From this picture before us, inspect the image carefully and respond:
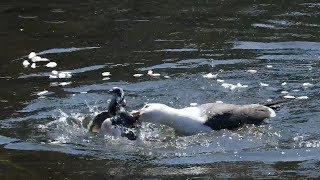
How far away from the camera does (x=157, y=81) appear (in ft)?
33.2

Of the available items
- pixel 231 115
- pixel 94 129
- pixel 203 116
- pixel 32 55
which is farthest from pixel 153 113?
pixel 32 55

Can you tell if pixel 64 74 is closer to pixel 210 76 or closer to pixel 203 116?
pixel 210 76

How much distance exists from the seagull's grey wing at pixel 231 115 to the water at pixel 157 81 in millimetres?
127

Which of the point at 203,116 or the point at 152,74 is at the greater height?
the point at 203,116

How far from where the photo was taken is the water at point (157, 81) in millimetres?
7547

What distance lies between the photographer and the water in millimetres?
7547

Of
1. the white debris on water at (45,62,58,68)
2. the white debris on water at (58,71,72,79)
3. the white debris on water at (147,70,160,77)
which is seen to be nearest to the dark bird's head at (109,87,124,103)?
the white debris on water at (147,70,160,77)

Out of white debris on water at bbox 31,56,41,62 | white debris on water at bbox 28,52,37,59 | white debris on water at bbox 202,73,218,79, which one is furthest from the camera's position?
white debris on water at bbox 28,52,37,59

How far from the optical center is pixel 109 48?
475 inches

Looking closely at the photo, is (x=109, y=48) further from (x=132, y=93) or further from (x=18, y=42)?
(x=132, y=93)

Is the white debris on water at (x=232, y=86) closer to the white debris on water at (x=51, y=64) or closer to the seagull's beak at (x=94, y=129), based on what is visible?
the seagull's beak at (x=94, y=129)

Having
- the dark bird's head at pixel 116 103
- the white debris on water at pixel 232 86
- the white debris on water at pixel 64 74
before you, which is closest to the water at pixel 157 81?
the white debris on water at pixel 232 86

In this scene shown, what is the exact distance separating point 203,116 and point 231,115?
341 mm

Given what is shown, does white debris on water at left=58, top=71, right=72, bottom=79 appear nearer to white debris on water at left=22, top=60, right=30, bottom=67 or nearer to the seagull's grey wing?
white debris on water at left=22, top=60, right=30, bottom=67
